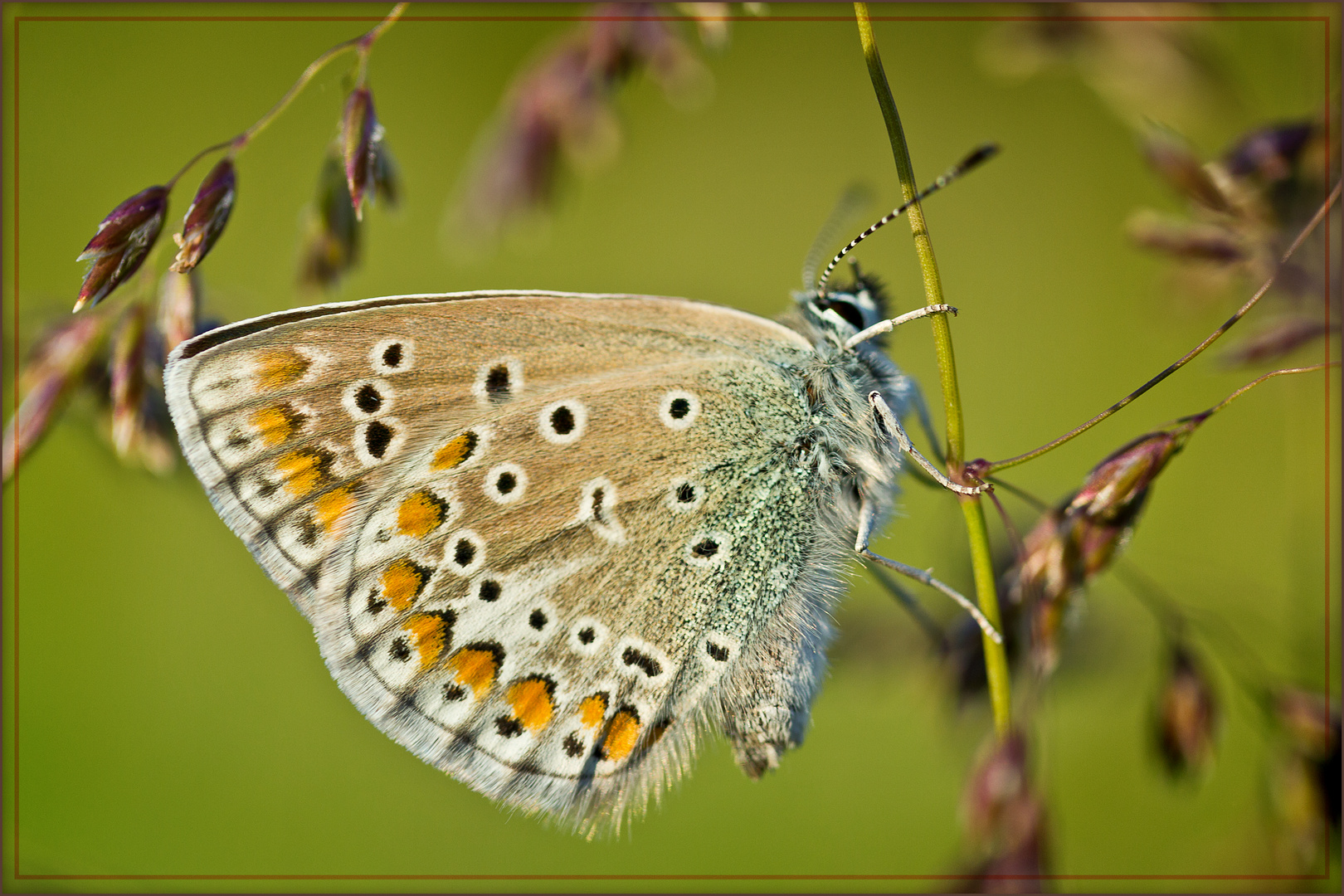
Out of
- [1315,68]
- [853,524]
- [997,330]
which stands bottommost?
[853,524]

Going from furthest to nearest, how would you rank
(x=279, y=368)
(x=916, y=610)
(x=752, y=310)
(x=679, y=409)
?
(x=752, y=310)
(x=916, y=610)
(x=679, y=409)
(x=279, y=368)

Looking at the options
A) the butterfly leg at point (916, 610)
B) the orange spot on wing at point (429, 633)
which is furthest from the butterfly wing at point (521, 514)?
the butterfly leg at point (916, 610)

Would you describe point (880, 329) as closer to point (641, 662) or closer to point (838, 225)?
point (838, 225)

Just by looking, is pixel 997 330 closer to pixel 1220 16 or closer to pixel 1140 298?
pixel 1140 298

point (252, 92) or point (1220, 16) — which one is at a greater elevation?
point (252, 92)

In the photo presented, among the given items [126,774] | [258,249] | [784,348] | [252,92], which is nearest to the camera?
[784,348]

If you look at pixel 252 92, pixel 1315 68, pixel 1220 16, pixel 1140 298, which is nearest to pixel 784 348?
pixel 1220 16

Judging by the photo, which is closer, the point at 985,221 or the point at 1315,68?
the point at 1315,68

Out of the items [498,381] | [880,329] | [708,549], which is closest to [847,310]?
[880,329]
